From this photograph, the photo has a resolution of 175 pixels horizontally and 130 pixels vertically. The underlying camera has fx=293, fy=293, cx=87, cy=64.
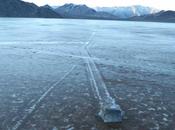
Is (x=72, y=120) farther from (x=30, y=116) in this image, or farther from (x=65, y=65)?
(x=65, y=65)

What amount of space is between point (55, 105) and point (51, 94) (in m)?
0.85

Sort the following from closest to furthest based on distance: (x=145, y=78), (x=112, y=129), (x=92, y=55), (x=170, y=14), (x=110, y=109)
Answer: (x=112, y=129), (x=110, y=109), (x=145, y=78), (x=92, y=55), (x=170, y=14)

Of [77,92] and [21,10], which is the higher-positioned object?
[77,92]

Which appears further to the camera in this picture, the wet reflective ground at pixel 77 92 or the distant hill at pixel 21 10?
the distant hill at pixel 21 10

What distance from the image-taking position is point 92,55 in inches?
540

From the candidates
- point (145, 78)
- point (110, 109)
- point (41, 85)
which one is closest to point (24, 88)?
point (41, 85)

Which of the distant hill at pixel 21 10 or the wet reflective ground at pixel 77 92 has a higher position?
the wet reflective ground at pixel 77 92

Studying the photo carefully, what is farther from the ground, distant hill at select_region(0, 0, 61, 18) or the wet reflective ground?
the wet reflective ground

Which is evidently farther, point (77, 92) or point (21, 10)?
point (21, 10)

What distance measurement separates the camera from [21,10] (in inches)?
6353

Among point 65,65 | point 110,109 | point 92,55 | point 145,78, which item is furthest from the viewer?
point 92,55

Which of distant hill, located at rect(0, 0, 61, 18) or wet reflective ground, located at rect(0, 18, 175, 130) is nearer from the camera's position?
wet reflective ground, located at rect(0, 18, 175, 130)

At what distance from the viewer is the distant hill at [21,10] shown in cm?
15202

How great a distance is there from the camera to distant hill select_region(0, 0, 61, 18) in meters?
152
